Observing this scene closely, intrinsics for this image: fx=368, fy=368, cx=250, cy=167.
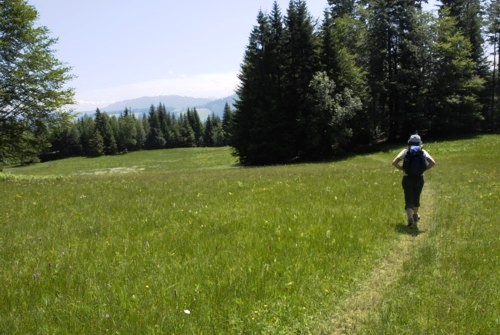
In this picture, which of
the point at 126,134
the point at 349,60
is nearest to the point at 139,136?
the point at 126,134

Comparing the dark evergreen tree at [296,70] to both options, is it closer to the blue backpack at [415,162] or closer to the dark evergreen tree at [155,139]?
the blue backpack at [415,162]

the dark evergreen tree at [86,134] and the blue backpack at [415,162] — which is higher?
the dark evergreen tree at [86,134]

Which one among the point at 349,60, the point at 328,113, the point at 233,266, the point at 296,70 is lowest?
the point at 233,266

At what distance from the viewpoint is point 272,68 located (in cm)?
4616

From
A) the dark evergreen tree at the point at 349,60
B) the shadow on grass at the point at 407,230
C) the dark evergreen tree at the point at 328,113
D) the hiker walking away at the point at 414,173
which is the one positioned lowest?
the shadow on grass at the point at 407,230

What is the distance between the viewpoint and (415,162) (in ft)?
36.2

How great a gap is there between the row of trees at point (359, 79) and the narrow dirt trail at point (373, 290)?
112 ft

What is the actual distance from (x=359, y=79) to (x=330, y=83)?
669 cm

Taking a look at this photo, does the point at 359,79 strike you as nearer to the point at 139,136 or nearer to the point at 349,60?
the point at 349,60

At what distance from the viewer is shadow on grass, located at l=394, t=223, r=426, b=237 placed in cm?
1012

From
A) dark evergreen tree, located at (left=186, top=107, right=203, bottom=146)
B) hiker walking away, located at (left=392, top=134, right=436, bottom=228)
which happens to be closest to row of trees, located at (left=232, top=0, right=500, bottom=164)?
hiker walking away, located at (left=392, top=134, right=436, bottom=228)

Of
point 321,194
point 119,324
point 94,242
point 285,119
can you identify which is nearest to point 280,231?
point 94,242

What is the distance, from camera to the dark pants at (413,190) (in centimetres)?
1102

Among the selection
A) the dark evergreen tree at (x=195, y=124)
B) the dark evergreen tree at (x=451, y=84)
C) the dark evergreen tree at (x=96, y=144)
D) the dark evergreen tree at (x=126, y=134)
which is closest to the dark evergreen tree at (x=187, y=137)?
the dark evergreen tree at (x=195, y=124)
